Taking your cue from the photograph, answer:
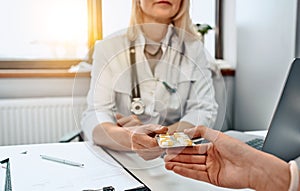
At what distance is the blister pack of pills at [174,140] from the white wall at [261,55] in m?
1.10

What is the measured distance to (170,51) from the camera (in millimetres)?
989

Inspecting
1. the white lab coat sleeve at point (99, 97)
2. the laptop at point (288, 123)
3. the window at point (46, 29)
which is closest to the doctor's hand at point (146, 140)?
the white lab coat sleeve at point (99, 97)

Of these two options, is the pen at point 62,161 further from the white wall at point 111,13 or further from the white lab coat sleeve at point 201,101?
the white wall at point 111,13

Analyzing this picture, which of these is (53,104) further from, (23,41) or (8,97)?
(23,41)

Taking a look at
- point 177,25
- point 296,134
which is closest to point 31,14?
point 177,25

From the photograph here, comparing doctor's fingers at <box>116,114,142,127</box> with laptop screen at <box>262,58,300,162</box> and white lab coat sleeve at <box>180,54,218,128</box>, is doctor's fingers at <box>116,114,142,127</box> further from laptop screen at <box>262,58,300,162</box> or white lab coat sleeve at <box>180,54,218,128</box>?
laptop screen at <box>262,58,300,162</box>

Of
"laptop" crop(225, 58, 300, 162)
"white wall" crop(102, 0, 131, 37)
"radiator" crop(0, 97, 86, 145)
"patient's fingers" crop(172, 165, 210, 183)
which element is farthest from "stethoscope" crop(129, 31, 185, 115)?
"radiator" crop(0, 97, 86, 145)

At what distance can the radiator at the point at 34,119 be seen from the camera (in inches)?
73.9

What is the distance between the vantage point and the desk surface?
69cm

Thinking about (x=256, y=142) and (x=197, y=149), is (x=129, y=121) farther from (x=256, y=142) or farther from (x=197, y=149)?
(x=256, y=142)

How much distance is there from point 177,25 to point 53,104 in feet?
3.61

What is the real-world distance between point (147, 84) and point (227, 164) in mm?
360

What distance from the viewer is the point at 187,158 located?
2.36 feet

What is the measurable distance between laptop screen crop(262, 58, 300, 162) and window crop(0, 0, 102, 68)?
5.41 ft
